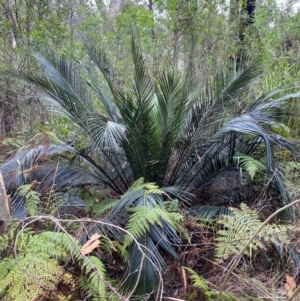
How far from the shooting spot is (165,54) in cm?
503

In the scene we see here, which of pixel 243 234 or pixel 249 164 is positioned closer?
pixel 243 234

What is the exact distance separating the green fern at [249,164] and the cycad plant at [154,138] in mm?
56

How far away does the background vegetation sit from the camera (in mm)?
1986

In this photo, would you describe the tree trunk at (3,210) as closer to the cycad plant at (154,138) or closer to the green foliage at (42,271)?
the green foliage at (42,271)

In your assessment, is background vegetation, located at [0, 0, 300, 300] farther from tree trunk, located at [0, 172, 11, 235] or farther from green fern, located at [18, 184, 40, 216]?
tree trunk, located at [0, 172, 11, 235]

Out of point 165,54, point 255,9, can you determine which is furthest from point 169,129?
point 255,9

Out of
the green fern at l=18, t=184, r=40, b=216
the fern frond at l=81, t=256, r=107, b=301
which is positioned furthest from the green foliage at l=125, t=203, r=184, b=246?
the green fern at l=18, t=184, r=40, b=216

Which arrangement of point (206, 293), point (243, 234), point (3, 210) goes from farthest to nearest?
point (3, 210), point (243, 234), point (206, 293)

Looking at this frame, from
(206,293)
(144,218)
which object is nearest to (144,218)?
(144,218)

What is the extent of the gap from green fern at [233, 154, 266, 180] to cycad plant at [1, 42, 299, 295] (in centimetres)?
6

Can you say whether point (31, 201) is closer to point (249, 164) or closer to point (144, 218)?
point (144, 218)

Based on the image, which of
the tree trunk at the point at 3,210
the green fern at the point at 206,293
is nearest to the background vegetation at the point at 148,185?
the green fern at the point at 206,293

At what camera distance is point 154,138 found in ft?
9.14

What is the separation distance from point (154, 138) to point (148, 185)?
21.8 inches
